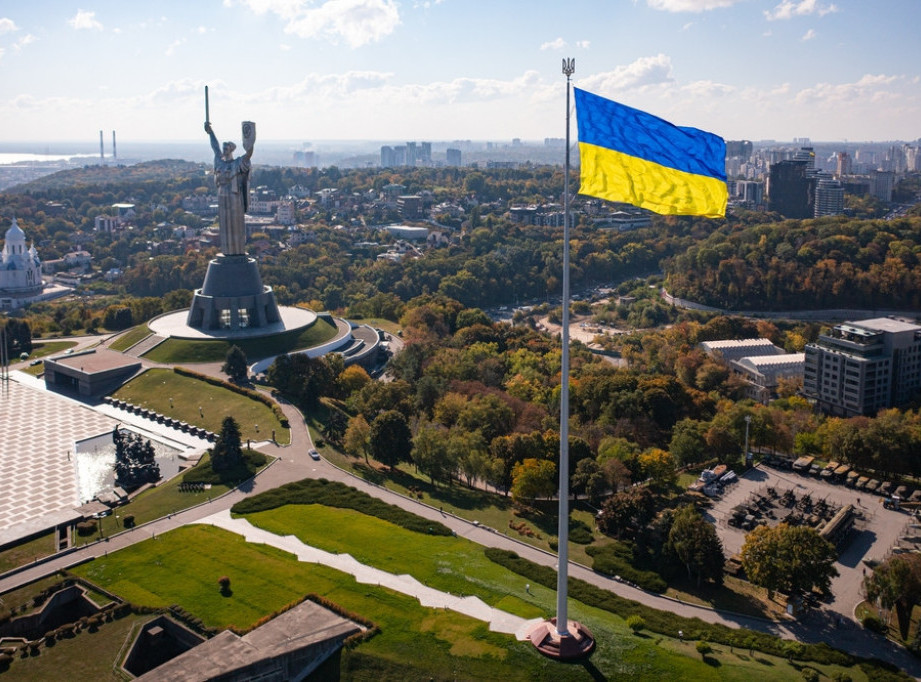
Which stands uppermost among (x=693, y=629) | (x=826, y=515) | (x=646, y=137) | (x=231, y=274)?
(x=646, y=137)

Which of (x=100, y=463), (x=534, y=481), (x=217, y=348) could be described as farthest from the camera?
(x=217, y=348)

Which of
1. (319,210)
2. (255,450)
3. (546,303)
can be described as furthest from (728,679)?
(319,210)

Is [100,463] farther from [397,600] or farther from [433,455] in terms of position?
[397,600]

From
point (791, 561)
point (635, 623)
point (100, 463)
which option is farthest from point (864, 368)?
point (100, 463)

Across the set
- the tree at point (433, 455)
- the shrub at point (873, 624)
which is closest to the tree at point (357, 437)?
the tree at point (433, 455)

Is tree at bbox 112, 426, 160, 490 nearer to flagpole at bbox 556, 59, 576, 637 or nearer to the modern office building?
flagpole at bbox 556, 59, 576, 637

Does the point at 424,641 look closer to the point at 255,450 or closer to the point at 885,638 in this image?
the point at 885,638
